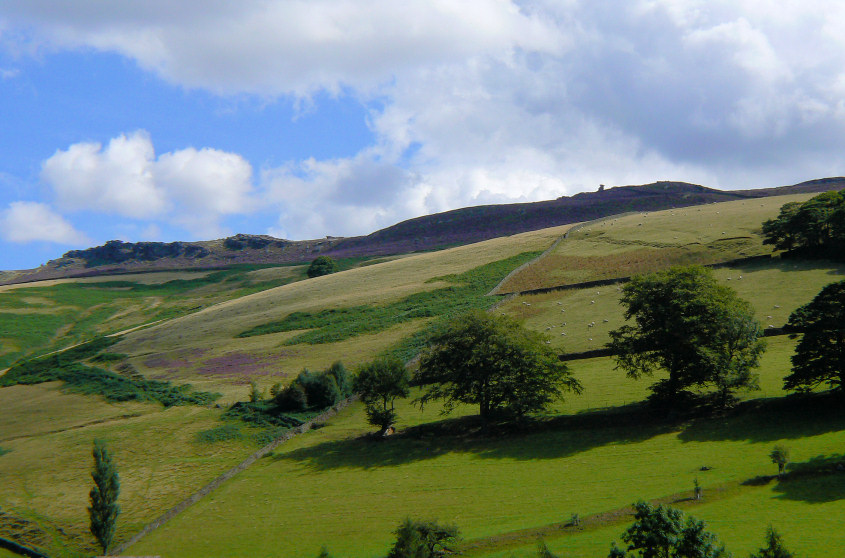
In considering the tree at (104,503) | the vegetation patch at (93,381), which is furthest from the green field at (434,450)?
the vegetation patch at (93,381)

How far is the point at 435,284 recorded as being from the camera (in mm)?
107500

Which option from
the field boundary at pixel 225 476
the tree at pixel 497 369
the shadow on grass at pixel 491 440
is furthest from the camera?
the tree at pixel 497 369

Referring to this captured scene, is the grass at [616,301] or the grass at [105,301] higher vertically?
the grass at [105,301]

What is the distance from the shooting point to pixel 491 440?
51.3 metres

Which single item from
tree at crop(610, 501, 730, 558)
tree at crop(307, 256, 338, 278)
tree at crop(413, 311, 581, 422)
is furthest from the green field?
tree at crop(307, 256, 338, 278)

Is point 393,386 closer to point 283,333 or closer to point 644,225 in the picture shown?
point 283,333

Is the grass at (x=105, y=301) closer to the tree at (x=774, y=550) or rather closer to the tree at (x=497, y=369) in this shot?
the tree at (x=497, y=369)

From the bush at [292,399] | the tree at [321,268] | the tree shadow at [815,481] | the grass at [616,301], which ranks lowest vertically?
the tree shadow at [815,481]

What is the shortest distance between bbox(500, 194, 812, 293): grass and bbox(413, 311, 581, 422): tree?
123ft

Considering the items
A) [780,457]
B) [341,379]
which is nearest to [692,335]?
[780,457]

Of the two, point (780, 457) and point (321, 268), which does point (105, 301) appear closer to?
point (321, 268)

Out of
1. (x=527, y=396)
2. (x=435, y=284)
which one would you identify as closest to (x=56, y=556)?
(x=527, y=396)

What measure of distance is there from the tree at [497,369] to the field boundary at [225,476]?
11941mm

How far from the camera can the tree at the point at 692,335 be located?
4753cm
